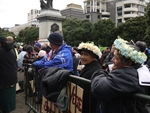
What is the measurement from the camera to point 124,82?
2.20 m

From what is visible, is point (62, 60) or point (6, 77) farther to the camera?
point (6, 77)

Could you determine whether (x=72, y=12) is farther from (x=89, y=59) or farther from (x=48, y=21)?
(x=89, y=59)

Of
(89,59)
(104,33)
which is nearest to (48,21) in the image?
(89,59)

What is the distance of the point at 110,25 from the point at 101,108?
153ft

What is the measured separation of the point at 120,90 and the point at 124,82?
83 millimetres

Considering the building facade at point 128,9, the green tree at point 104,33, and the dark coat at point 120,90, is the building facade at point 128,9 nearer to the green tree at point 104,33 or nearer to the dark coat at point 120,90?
the green tree at point 104,33

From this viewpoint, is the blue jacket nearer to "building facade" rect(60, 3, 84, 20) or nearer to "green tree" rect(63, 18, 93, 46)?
"green tree" rect(63, 18, 93, 46)

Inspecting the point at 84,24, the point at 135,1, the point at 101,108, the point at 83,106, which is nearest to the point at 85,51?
the point at 83,106

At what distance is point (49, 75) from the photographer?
3.52 metres

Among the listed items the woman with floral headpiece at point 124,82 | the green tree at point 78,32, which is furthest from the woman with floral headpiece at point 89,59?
the green tree at point 78,32

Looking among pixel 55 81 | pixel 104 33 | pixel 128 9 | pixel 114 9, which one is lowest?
pixel 55 81

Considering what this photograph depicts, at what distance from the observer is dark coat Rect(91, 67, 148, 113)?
2209 mm

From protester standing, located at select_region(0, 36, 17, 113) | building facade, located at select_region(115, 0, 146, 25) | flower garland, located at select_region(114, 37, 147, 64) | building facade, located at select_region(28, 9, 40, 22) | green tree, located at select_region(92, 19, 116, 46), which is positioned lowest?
protester standing, located at select_region(0, 36, 17, 113)

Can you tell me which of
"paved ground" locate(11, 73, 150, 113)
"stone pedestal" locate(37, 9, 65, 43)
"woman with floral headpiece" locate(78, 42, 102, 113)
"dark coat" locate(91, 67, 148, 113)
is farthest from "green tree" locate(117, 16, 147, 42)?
"dark coat" locate(91, 67, 148, 113)
